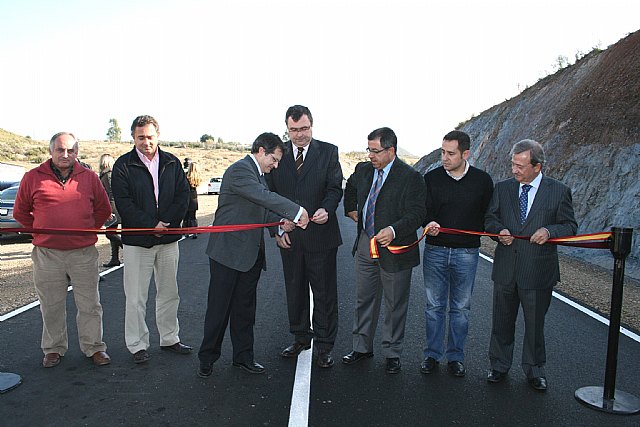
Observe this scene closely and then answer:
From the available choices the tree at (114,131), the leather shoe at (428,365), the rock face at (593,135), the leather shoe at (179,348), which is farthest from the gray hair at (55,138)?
the tree at (114,131)

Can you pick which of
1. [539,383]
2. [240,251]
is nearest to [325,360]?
[240,251]

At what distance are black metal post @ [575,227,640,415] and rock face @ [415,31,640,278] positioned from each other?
6.56 meters

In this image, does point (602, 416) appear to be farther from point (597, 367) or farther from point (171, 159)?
point (171, 159)

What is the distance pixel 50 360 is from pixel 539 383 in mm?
4332

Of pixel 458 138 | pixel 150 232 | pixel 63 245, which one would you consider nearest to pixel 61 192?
pixel 63 245

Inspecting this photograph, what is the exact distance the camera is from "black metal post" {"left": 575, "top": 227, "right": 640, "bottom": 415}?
436 cm

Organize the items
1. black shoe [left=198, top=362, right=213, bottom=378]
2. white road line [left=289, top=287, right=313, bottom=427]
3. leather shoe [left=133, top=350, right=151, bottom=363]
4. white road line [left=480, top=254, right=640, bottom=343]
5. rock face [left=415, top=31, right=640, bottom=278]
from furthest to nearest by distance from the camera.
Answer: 1. rock face [left=415, top=31, right=640, bottom=278]
2. white road line [left=480, top=254, right=640, bottom=343]
3. leather shoe [left=133, top=350, right=151, bottom=363]
4. black shoe [left=198, top=362, right=213, bottom=378]
5. white road line [left=289, top=287, right=313, bottom=427]

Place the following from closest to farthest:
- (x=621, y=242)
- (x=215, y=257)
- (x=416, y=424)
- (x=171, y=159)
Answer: (x=416, y=424)
(x=621, y=242)
(x=215, y=257)
(x=171, y=159)

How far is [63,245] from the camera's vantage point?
5188 millimetres

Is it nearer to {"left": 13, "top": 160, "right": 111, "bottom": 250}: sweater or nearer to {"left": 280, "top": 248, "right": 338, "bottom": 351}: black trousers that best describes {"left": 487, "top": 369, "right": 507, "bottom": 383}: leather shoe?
{"left": 280, "top": 248, "right": 338, "bottom": 351}: black trousers

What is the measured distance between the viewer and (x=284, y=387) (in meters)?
4.70

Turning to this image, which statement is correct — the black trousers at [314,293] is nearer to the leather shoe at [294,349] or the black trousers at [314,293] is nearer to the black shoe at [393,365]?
the leather shoe at [294,349]

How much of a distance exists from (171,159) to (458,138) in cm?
281

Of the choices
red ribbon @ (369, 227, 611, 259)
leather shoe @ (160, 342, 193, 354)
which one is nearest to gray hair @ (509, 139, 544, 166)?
red ribbon @ (369, 227, 611, 259)
